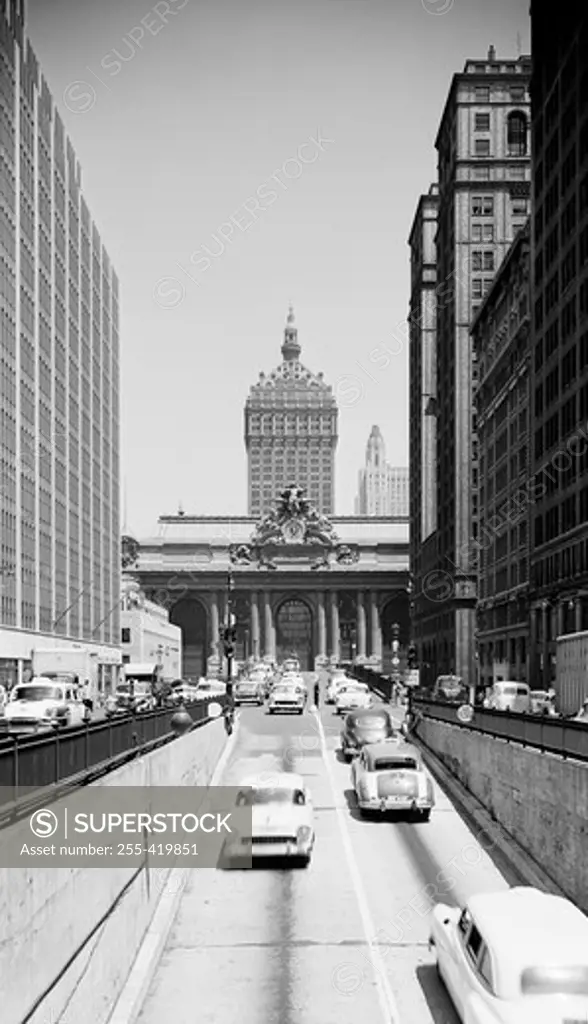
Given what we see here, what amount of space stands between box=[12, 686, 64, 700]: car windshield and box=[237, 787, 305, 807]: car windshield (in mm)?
17667

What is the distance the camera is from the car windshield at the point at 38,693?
45188 millimetres

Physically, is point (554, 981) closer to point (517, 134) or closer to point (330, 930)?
point (330, 930)

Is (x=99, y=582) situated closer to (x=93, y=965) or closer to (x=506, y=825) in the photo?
(x=506, y=825)

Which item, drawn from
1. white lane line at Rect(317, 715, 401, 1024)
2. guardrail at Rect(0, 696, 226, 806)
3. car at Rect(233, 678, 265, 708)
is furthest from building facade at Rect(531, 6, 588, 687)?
guardrail at Rect(0, 696, 226, 806)

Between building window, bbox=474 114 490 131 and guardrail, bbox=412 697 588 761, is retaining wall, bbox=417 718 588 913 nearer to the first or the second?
guardrail, bbox=412 697 588 761

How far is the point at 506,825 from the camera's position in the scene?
31109 millimetres

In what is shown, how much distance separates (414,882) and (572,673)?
1636 centimetres

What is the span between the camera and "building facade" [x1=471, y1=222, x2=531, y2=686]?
306 feet

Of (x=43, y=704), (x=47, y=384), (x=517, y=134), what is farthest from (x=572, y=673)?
(x=517, y=134)

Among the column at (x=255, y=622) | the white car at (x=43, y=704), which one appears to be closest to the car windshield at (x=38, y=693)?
the white car at (x=43, y=704)

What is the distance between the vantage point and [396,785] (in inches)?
1361

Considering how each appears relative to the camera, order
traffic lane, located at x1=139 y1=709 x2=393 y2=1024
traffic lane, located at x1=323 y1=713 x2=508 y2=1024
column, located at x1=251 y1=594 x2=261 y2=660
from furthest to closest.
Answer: column, located at x1=251 y1=594 x2=261 y2=660
traffic lane, located at x1=323 y1=713 x2=508 y2=1024
traffic lane, located at x1=139 y1=709 x2=393 y2=1024

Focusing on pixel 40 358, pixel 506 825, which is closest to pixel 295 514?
pixel 40 358

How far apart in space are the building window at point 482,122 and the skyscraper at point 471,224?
0.09 m
